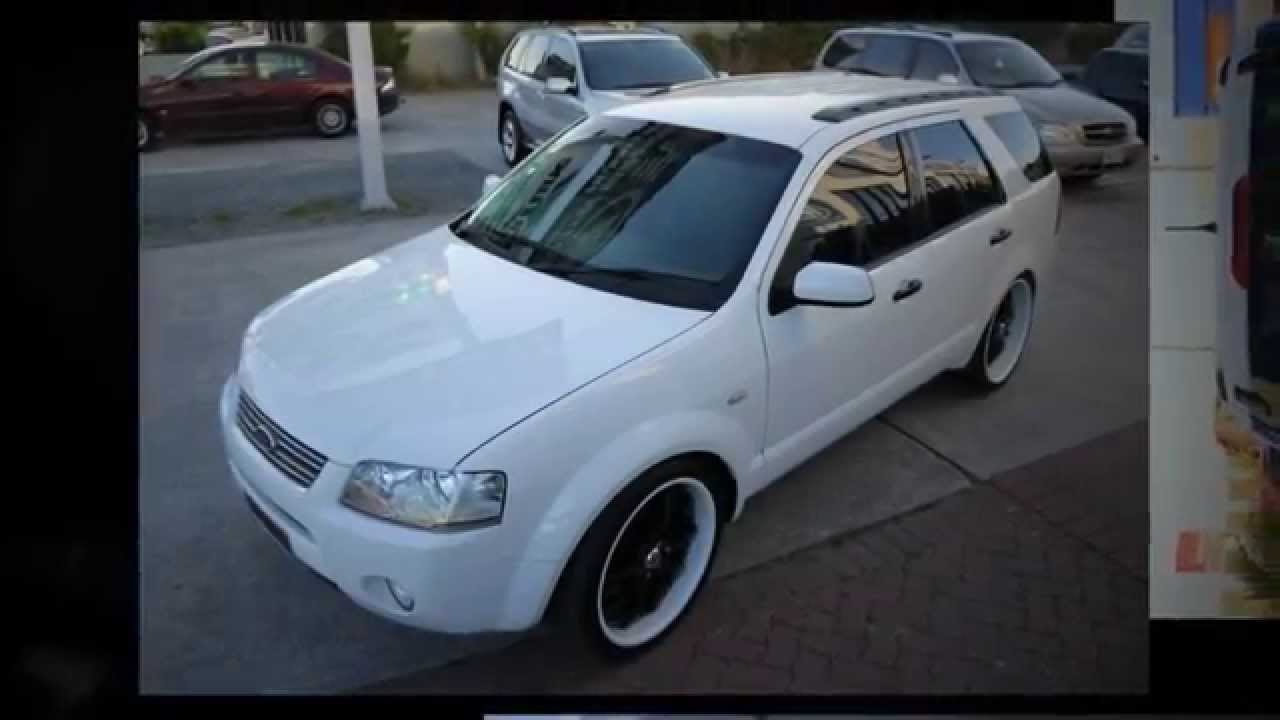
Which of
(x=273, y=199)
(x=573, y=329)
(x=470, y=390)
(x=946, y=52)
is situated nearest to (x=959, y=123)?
(x=946, y=52)

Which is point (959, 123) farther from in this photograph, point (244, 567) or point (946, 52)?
point (244, 567)

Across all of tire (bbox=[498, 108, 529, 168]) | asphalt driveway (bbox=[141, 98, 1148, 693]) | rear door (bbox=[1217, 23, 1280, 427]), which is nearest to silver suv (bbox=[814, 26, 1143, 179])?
asphalt driveway (bbox=[141, 98, 1148, 693])

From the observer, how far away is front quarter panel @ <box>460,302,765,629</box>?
3.17m

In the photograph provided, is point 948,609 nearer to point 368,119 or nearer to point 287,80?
point 368,119

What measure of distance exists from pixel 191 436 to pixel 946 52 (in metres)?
2.81

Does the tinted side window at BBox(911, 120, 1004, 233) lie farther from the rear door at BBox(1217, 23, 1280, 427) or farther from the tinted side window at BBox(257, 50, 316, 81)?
the tinted side window at BBox(257, 50, 316, 81)

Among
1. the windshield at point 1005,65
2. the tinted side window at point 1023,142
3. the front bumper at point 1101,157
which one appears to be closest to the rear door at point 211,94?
the windshield at point 1005,65

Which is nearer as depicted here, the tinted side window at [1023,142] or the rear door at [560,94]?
the rear door at [560,94]

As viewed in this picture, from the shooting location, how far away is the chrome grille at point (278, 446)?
326cm

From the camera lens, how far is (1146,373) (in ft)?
12.7

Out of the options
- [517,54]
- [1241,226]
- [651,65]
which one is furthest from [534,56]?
[1241,226]

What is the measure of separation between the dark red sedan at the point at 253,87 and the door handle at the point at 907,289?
69.8 inches

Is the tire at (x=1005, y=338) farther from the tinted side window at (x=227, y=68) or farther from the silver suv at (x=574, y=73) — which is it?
the tinted side window at (x=227, y=68)

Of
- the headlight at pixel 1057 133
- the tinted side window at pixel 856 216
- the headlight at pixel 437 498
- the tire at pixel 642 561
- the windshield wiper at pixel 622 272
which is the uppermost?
the headlight at pixel 1057 133
